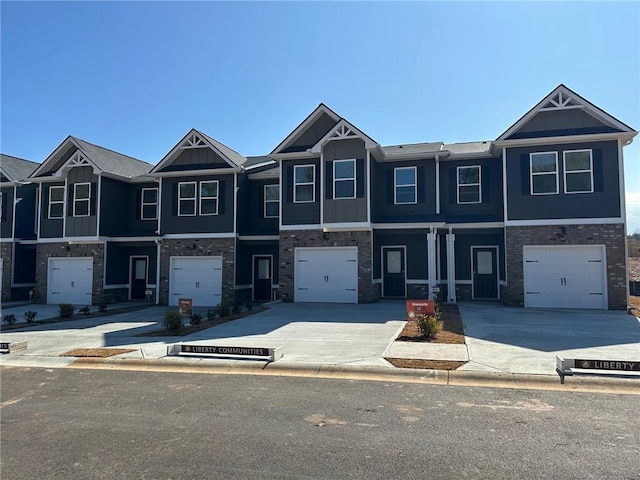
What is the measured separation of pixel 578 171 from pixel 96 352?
16498 mm

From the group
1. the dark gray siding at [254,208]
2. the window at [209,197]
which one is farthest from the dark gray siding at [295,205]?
the window at [209,197]

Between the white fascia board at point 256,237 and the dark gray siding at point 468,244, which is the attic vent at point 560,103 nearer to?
the dark gray siding at point 468,244

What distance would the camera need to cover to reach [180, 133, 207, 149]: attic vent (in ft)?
66.6

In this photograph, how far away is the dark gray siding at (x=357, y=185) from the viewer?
17906 millimetres

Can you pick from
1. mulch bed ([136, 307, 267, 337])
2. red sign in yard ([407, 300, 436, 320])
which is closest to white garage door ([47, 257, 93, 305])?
mulch bed ([136, 307, 267, 337])

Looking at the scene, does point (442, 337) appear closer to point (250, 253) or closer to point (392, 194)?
point (392, 194)

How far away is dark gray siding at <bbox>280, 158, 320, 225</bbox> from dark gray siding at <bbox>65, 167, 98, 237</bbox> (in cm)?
927

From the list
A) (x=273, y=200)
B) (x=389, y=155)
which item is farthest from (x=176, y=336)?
(x=389, y=155)

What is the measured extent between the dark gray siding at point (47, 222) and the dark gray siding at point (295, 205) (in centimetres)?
1145

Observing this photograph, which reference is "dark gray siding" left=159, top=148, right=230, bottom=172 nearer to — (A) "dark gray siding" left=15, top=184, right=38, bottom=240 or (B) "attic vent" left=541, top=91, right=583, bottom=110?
(A) "dark gray siding" left=15, top=184, right=38, bottom=240

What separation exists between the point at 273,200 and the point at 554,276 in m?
12.3

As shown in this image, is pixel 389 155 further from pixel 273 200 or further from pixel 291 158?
pixel 273 200

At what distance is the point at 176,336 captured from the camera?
11711 mm

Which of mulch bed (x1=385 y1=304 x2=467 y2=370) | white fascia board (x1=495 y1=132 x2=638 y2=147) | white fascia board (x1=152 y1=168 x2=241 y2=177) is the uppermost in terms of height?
white fascia board (x1=495 y1=132 x2=638 y2=147)
